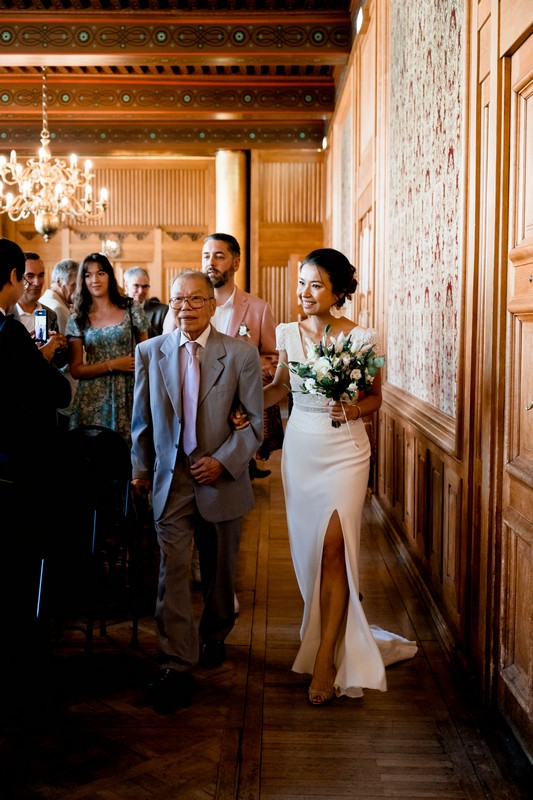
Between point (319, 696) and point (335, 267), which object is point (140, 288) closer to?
point (335, 267)

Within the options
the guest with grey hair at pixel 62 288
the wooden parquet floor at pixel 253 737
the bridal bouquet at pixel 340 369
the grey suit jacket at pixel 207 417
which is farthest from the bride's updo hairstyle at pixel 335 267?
the guest with grey hair at pixel 62 288

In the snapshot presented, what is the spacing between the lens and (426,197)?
4.33m

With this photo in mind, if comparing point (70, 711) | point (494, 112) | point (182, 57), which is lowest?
point (70, 711)

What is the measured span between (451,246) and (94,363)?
2125mm

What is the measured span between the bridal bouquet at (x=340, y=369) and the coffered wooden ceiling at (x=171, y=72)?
18.6ft

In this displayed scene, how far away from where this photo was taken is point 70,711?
118 inches

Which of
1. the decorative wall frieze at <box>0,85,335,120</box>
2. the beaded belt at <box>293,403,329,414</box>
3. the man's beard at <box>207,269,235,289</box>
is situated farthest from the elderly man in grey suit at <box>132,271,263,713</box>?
the decorative wall frieze at <box>0,85,335,120</box>

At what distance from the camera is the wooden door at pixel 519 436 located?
100 inches

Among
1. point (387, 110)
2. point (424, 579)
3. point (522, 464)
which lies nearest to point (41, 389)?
point (522, 464)

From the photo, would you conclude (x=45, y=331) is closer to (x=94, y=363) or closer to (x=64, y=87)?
(x=94, y=363)

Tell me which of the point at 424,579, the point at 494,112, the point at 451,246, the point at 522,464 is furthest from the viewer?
the point at 424,579

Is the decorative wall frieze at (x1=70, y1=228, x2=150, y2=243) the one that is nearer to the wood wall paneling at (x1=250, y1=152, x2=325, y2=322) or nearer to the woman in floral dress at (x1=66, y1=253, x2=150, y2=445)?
the wood wall paneling at (x1=250, y1=152, x2=325, y2=322)

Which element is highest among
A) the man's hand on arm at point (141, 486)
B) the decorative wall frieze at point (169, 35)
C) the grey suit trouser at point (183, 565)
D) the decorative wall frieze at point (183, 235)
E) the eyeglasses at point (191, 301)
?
the decorative wall frieze at point (169, 35)

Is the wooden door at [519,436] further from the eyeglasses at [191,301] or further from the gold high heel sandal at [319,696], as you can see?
the eyeglasses at [191,301]
